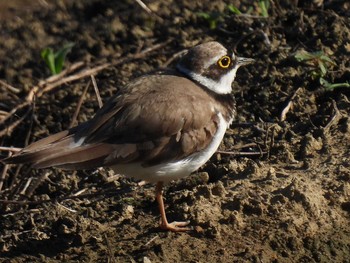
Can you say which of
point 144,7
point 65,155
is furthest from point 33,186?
point 144,7

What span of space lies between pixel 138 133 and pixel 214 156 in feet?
5.25

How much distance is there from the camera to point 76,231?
307 inches

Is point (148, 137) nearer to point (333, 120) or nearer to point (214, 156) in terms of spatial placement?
point (214, 156)

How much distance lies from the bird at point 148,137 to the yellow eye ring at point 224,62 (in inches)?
19.9

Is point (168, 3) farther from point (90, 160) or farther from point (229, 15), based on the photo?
point (90, 160)

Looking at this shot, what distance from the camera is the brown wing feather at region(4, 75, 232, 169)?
7.18 metres

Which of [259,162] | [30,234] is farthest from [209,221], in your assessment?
[30,234]

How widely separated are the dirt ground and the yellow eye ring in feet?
2.87

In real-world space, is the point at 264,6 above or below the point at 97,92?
above

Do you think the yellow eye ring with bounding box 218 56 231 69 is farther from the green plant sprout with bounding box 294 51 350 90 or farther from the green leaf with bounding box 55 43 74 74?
the green leaf with bounding box 55 43 74 74

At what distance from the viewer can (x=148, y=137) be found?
7352mm

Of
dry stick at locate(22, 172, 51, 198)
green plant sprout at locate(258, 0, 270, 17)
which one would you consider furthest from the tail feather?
green plant sprout at locate(258, 0, 270, 17)

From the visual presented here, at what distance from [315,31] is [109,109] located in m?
3.66

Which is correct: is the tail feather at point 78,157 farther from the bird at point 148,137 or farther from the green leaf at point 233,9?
the green leaf at point 233,9
